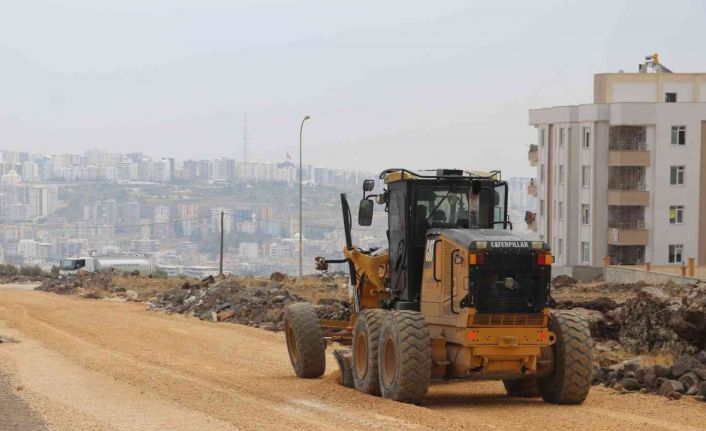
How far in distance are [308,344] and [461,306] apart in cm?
468

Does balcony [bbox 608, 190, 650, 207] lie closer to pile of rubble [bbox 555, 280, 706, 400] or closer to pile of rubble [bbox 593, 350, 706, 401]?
pile of rubble [bbox 555, 280, 706, 400]

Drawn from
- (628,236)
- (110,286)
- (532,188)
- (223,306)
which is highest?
(532,188)

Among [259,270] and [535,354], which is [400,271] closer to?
[535,354]

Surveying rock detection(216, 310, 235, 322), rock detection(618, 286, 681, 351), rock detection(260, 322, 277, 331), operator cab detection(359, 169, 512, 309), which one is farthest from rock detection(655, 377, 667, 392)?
rock detection(216, 310, 235, 322)

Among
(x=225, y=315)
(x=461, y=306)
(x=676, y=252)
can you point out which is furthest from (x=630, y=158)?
(x=461, y=306)

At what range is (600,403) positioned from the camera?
60.3 ft

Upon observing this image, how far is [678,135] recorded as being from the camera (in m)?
83.2

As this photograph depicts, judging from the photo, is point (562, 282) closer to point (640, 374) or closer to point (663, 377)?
point (640, 374)

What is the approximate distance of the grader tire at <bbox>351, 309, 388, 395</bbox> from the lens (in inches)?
739

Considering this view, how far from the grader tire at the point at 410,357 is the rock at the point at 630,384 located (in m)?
3.82

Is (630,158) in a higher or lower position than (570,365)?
higher

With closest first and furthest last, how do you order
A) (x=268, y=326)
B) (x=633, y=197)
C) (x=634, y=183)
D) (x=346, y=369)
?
(x=346, y=369)
(x=268, y=326)
(x=633, y=197)
(x=634, y=183)

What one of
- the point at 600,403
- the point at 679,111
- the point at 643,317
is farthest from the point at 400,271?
the point at 679,111

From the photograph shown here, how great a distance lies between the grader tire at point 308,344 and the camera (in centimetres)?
2161
